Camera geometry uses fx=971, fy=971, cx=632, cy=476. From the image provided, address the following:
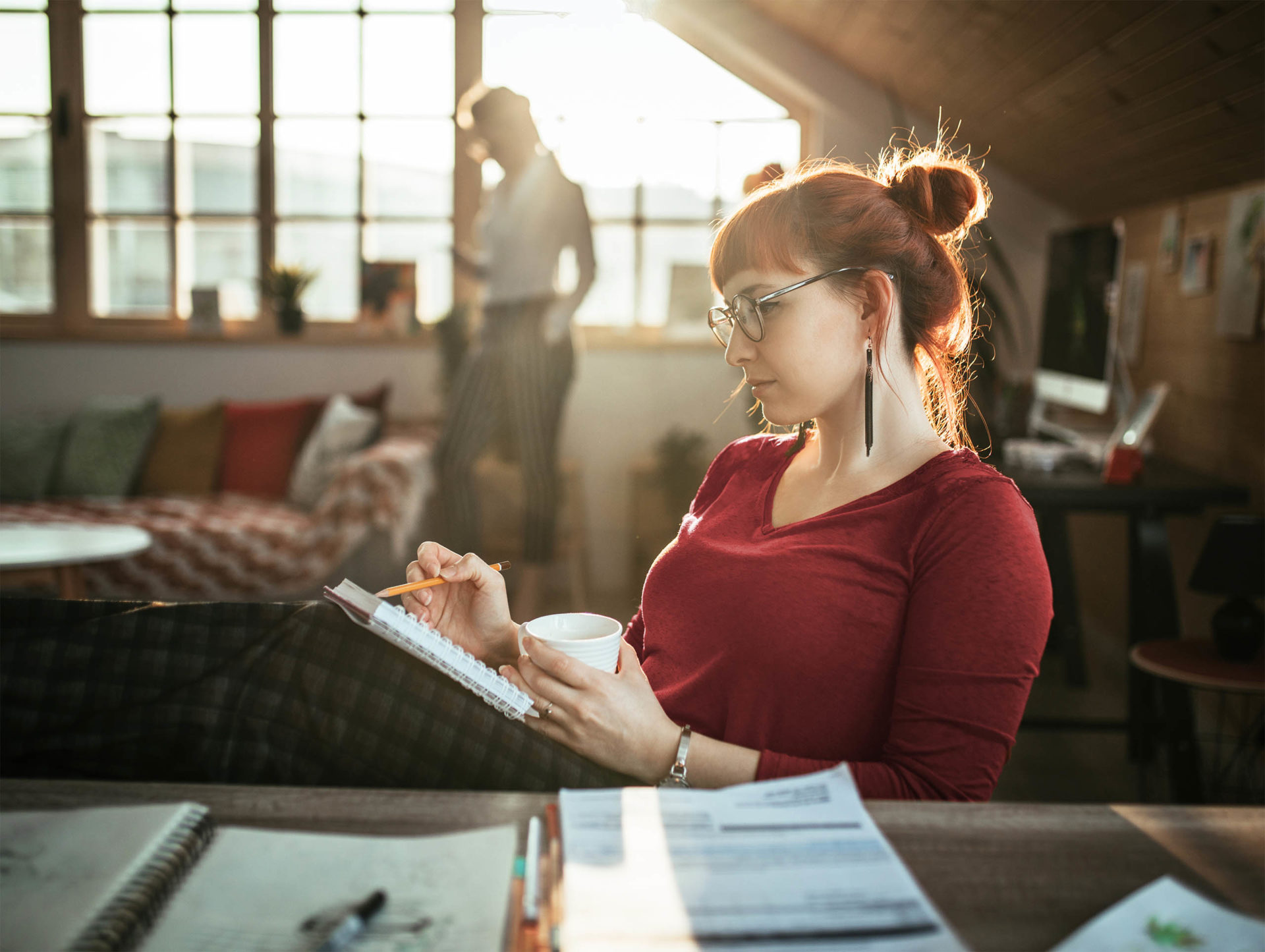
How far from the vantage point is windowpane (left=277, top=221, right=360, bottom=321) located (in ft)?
13.7

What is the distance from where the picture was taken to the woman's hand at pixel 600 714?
0.83 metres

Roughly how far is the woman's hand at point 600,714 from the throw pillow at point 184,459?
3.21 m

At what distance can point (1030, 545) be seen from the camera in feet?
2.81

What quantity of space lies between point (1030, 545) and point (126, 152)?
14.3 feet

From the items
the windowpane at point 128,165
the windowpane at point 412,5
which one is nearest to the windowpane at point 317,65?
the windowpane at point 412,5

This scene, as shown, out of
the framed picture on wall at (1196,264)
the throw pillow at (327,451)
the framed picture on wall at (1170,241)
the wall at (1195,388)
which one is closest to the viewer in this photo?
the wall at (1195,388)

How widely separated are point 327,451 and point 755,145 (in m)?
2.10

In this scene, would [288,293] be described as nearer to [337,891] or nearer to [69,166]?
[69,166]

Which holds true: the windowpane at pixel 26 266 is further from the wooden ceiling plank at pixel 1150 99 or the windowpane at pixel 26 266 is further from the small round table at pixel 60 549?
the wooden ceiling plank at pixel 1150 99

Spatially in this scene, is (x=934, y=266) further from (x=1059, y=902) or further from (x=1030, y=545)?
(x=1059, y=902)

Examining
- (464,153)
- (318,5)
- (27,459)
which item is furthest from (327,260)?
(27,459)

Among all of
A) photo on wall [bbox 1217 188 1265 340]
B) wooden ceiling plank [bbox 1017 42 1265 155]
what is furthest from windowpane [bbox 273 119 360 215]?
photo on wall [bbox 1217 188 1265 340]

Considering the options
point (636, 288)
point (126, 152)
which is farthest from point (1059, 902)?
point (126, 152)

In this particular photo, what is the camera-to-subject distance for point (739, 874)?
52 cm
